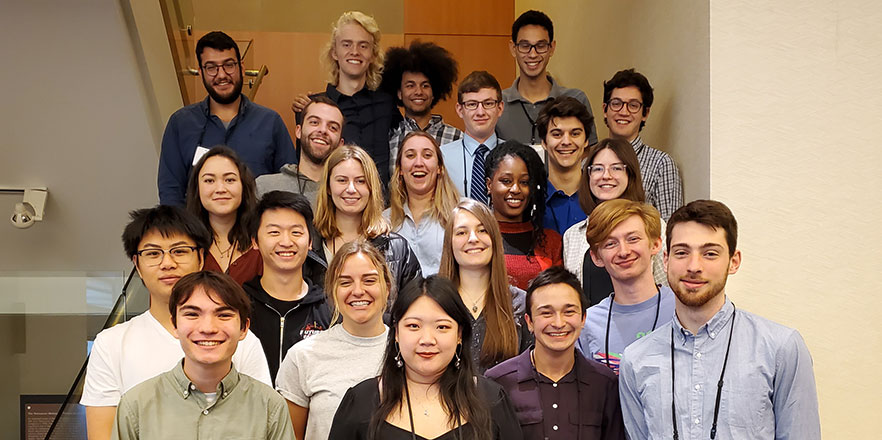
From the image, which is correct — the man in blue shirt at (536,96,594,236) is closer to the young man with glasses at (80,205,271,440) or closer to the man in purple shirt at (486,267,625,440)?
the man in purple shirt at (486,267,625,440)

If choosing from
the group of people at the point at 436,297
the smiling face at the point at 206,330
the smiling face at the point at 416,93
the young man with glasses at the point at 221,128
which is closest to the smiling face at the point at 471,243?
the group of people at the point at 436,297

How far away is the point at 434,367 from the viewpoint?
2.70m

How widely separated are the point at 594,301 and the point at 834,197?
1.42 meters

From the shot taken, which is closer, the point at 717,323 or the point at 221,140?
the point at 717,323

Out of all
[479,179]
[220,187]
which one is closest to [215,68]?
[220,187]

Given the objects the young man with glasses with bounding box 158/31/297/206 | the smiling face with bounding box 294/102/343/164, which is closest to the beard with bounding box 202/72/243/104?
the young man with glasses with bounding box 158/31/297/206

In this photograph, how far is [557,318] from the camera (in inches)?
119

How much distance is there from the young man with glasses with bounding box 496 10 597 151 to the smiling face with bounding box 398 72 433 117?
0.40 metres

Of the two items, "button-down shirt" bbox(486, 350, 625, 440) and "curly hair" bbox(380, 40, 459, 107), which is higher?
"curly hair" bbox(380, 40, 459, 107)

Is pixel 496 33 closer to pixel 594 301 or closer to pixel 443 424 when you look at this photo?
pixel 594 301

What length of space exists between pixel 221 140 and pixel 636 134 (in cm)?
196

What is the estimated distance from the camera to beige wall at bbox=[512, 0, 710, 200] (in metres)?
4.61

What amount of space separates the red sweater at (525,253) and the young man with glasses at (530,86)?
111 cm

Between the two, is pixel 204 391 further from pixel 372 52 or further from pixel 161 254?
pixel 372 52
